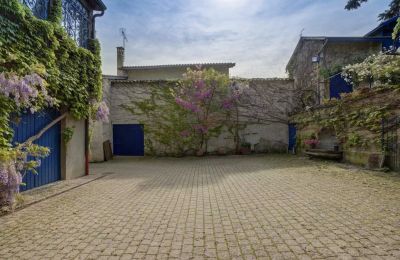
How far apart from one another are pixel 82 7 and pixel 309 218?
8585 millimetres

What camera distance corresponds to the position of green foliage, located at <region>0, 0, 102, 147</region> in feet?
16.5

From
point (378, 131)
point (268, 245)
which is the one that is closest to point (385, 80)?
point (378, 131)

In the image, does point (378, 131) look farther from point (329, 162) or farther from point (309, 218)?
point (309, 218)

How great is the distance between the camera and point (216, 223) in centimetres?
375

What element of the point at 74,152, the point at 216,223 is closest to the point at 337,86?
the point at 74,152

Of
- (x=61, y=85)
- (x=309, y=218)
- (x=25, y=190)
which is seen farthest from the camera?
(x=61, y=85)

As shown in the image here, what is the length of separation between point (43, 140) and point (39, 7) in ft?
10.2

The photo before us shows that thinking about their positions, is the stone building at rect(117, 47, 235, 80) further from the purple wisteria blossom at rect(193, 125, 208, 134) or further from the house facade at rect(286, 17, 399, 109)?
the purple wisteria blossom at rect(193, 125, 208, 134)

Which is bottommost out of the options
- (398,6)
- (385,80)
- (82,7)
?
(385,80)

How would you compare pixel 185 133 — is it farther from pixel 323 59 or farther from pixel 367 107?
pixel 367 107

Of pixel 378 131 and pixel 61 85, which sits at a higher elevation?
pixel 61 85

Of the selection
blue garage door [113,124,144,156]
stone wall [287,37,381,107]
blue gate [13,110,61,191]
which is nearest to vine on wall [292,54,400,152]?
stone wall [287,37,381,107]

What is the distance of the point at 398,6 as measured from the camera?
15.6 meters

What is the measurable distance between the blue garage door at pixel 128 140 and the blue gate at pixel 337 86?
999 centimetres
